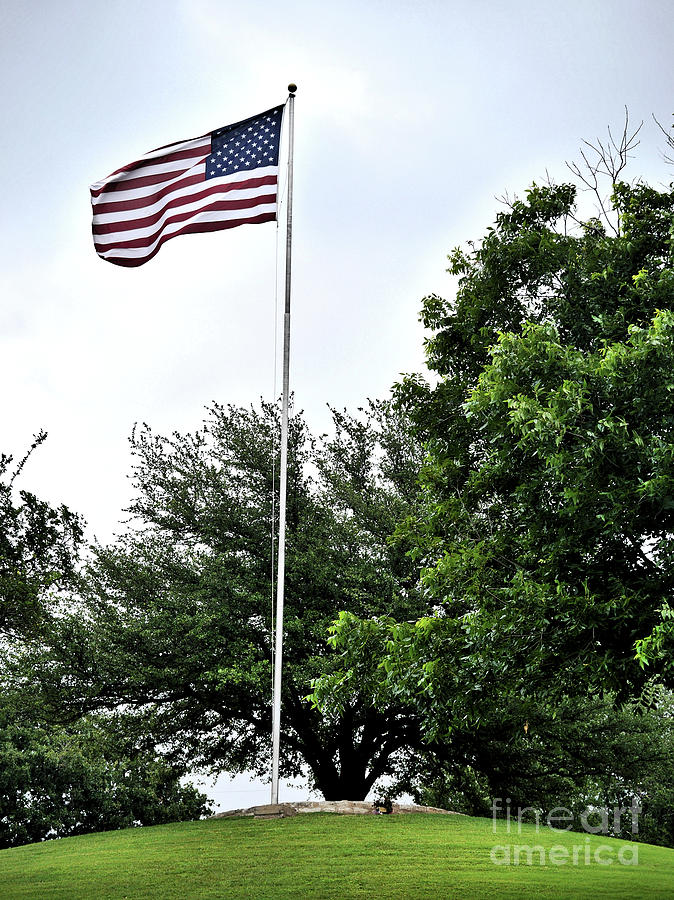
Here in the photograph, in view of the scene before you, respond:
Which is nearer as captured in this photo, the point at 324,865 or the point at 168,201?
the point at 324,865

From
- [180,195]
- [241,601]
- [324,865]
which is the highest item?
[180,195]

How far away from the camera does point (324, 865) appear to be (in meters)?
11.3

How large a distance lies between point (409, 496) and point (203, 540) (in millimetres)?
6060

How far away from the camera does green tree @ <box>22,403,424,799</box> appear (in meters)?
19.1

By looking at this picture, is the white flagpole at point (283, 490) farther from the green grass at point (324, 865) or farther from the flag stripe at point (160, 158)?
the flag stripe at point (160, 158)

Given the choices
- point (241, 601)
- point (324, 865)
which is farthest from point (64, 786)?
point (324, 865)

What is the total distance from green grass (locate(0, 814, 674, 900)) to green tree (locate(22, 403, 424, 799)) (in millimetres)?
3790

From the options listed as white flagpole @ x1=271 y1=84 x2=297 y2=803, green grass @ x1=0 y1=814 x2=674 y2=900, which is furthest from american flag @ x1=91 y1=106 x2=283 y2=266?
green grass @ x1=0 y1=814 x2=674 y2=900

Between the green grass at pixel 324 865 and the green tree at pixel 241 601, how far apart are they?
3.79m

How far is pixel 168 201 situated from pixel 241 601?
33.8 feet

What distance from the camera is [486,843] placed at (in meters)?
13.5

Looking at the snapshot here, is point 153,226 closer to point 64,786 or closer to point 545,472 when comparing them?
point 545,472

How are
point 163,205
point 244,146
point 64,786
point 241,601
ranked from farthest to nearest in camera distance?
point 64,786
point 241,601
point 244,146
point 163,205

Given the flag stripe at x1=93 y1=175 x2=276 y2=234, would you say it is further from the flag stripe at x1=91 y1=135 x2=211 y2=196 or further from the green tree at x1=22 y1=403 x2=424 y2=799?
the green tree at x1=22 y1=403 x2=424 y2=799
